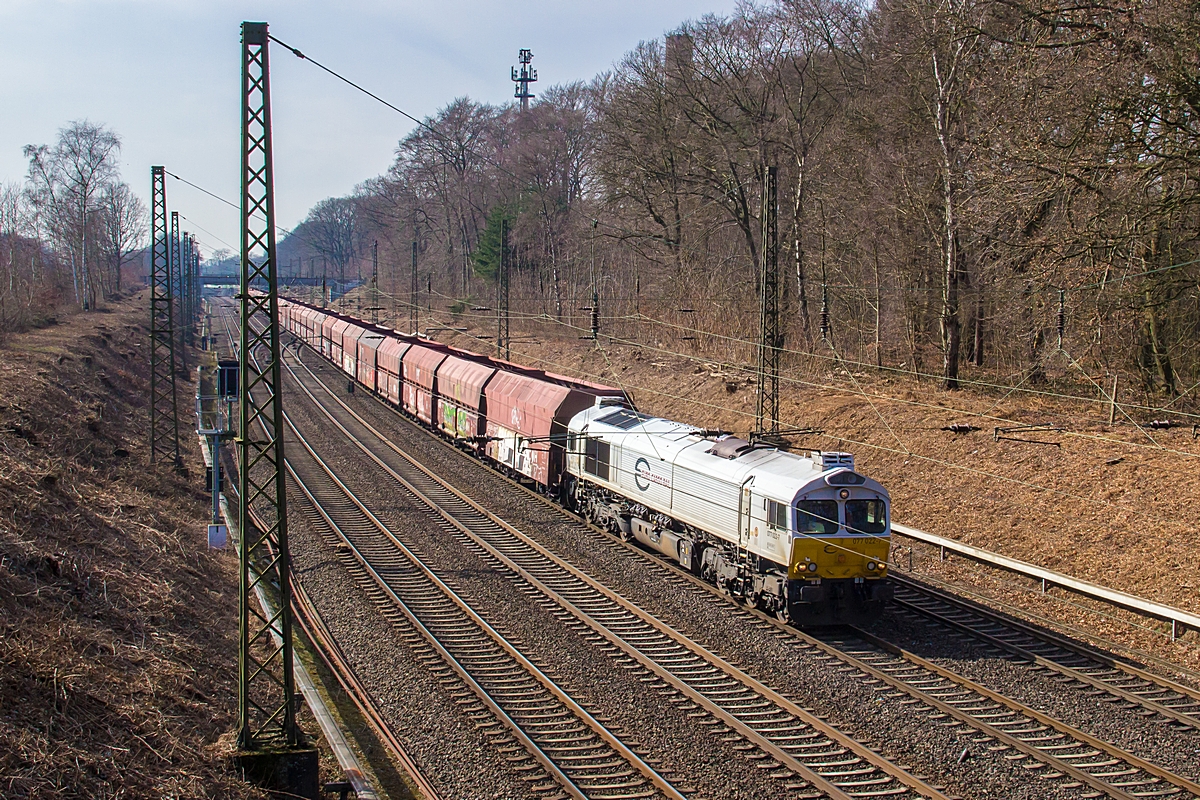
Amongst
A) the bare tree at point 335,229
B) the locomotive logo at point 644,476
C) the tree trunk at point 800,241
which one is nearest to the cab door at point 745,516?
the locomotive logo at point 644,476

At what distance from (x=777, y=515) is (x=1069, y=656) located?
15.6 ft

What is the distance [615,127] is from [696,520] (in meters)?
23.4

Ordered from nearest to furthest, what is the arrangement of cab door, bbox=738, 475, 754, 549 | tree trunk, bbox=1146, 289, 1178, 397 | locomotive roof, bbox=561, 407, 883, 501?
locomotive roof, bbox=561, 407, 883, 501 < cab door, bbox=738, 475, 754, 549 < tree trunk, bbox=1146, 289, 1178, 397

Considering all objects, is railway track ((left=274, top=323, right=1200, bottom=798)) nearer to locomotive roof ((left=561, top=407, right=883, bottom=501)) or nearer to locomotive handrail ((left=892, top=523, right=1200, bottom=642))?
locomotive handrail ((left=892, top=523, right=1200, bottom=642))

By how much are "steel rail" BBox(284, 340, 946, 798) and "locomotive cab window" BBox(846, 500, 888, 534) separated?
10.9ft

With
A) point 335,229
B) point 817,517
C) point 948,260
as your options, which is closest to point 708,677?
point 817,517

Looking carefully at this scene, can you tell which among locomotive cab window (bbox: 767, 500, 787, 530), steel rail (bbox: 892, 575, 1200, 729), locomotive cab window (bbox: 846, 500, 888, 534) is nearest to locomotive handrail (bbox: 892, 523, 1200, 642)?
steel rail (bbox: 892, 575, 1200, 729)

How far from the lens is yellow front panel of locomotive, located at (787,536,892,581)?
14.3 m

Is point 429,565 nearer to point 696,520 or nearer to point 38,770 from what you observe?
point 696,520

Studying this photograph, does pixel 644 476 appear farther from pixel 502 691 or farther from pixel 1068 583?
pixel 1068 583

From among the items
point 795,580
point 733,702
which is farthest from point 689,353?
point 733,702

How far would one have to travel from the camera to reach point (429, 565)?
17953 mm

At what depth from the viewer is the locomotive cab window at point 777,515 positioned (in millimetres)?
14523

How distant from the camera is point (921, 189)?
25953 mm
